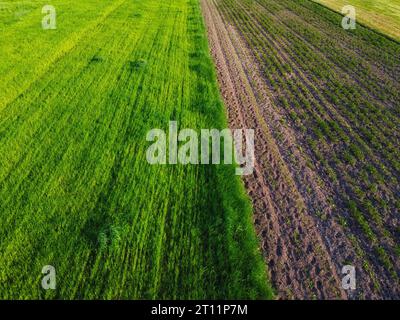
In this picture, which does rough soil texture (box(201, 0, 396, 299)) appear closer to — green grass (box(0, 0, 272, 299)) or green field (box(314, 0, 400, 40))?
green grass (box(0, 0, 272, 299))

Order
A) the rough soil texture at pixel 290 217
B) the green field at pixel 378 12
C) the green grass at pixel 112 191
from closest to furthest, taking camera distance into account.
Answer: the green grass at pixel 112 191, the rough soil texture at pixel 290 217, the green field at pixel 378 12

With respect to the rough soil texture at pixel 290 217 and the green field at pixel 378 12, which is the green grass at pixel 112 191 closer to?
the rough soil texture at pixel 290 217

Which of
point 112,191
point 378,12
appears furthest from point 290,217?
point 378,12

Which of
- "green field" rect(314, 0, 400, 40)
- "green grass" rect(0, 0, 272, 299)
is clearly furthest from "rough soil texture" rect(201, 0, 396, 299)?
"green field" rect(314, 0, 400, 40)

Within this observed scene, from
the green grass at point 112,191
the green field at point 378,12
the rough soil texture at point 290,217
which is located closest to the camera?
the green grass at point 112,191

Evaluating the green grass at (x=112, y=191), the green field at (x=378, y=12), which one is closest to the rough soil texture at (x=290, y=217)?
the green grass at (x=112, y=191)

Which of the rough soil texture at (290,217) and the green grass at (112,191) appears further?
the rough soil texture at (290,217)
